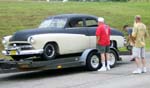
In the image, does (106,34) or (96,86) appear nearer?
(96,86)

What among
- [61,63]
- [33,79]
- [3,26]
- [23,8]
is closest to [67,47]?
[61,63]

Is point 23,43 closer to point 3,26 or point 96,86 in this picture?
point 96,86

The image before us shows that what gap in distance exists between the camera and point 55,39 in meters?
15.8

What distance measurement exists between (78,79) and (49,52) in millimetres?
1567

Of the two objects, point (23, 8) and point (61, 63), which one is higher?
point (23, 8)

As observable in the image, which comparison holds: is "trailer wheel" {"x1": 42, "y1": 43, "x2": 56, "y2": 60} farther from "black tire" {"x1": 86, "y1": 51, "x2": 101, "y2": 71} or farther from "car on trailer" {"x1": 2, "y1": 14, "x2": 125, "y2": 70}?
"black tire" {"x1": 86, "y1": 51, "x2": 101, "y2": 71}

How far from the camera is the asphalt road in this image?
13469 millimetres

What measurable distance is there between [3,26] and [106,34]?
15511 mm

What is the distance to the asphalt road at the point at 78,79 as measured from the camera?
1347cm

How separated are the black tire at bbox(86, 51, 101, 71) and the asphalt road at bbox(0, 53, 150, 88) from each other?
10.1 inches

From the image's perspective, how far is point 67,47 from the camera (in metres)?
16.3

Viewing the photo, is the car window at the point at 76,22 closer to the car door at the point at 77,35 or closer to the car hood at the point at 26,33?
the car door at the point at 77,35

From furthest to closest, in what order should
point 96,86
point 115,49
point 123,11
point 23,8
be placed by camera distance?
point 123,11
point 23,8
point 115,49
point 96,86

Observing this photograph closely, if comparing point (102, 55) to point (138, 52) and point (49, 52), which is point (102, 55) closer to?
point (138, 52)
